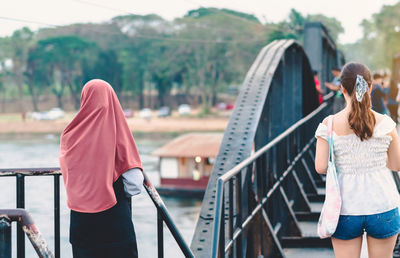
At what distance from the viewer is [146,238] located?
151 ft

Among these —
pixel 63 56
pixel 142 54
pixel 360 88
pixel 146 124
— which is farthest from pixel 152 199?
pixel 146 124

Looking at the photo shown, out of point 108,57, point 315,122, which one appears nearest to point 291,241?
point 315,122

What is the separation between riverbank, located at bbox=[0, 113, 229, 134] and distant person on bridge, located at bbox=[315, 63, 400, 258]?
73.0 meters

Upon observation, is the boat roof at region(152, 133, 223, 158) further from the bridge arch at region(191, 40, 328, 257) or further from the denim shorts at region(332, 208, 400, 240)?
the denim shorts at region(332, 208, 400, 240)

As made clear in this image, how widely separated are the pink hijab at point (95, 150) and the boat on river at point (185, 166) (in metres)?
42.2

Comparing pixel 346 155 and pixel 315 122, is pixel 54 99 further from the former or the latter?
pixel 346 155

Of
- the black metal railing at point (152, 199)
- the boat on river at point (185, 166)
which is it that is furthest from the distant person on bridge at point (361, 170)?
the boat on river at point (185, 166)

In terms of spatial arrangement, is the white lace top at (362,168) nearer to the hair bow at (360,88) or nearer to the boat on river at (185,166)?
the hair bow at (360,88)

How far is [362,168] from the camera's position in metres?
3.18

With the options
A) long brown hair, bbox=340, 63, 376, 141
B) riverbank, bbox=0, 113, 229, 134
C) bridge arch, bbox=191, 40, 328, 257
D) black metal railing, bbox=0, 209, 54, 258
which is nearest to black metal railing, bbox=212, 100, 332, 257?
bridge arch, bbox=191, 40, 328, 257

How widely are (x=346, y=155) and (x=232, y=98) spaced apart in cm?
7819

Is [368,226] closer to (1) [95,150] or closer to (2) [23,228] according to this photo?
(1) [95,150]

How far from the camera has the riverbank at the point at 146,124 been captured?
256ft

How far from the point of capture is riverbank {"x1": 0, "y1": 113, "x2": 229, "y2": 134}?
78125mm
